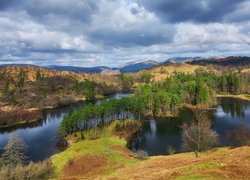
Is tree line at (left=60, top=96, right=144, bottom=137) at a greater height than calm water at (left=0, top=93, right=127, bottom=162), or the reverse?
tree line at (left=60, top=96, right=144, bottom=137)

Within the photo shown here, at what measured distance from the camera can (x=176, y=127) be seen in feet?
453

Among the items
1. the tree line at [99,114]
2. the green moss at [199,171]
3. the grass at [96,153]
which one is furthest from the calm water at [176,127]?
the green moss at [199,171]

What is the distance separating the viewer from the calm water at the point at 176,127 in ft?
361

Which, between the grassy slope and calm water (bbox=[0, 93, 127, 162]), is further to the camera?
calm water (bbox=[0, 93, 127, 162])

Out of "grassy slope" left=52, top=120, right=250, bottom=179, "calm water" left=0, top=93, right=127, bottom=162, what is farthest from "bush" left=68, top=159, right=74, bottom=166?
"calm water" left=0, top=93, right=127, bottom=162

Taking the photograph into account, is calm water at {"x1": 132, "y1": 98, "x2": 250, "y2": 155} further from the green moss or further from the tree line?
the green moss

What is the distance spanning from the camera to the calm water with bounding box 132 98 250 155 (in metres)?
110

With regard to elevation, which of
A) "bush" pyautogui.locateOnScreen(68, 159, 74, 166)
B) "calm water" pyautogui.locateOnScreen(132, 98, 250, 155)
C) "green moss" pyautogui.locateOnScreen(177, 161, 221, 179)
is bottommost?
"calm water" pyautogui.locateOnScreen(132, 98, 250, 155)

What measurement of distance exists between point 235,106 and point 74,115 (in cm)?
11660

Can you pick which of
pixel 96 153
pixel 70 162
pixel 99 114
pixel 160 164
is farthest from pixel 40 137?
pixel 160 164

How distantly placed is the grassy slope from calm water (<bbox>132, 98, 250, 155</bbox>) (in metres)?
11.5

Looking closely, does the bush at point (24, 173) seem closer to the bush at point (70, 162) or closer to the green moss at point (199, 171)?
the bush at point (70, 162)

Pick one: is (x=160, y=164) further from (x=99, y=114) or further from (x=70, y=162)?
(x=99, y=114)

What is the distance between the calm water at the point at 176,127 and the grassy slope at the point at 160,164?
37.7 feet
